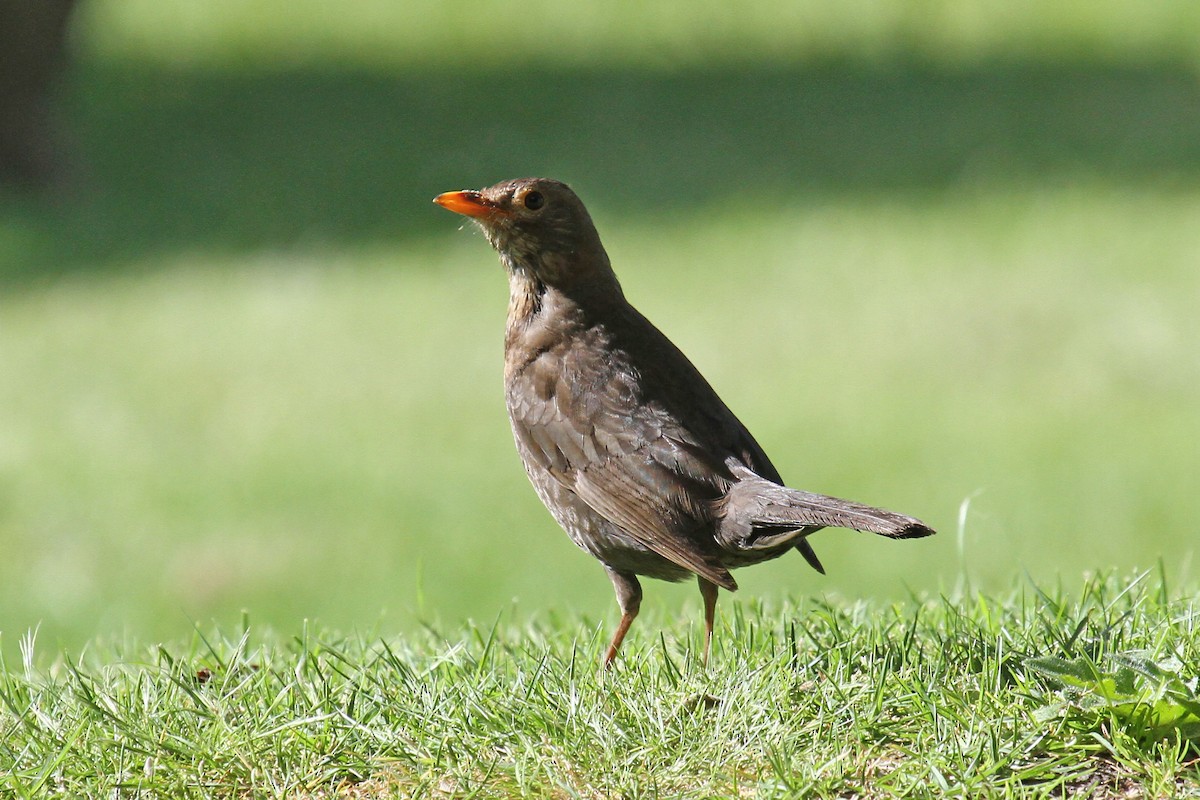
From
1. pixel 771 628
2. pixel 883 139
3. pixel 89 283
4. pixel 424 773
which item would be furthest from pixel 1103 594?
pixel 883 139

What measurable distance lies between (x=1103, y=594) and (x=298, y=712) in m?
2.35

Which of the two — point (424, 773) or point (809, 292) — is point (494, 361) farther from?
Result: point (424, 773)

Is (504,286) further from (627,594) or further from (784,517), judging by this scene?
(784,517)

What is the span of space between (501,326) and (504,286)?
1.20m

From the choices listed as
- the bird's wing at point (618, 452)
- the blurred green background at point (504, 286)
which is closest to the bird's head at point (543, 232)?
the bird's wing at point (618, 452)

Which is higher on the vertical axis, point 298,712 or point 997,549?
point 298,712

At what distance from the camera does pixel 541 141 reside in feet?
53.7

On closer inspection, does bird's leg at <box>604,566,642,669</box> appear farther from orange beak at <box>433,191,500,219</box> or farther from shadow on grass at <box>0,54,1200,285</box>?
shadow on grass at <box>0,54,1200,285</box>

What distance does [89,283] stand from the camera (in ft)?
44.0

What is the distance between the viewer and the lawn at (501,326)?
459 cm

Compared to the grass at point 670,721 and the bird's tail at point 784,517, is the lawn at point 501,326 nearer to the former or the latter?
the grass at point 670,721

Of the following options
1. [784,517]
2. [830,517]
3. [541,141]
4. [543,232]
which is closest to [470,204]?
[543,232]

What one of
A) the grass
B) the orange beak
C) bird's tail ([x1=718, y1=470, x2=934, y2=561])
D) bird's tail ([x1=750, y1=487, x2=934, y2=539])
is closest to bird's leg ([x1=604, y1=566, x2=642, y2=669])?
the grass

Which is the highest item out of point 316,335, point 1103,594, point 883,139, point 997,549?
point 883,139
